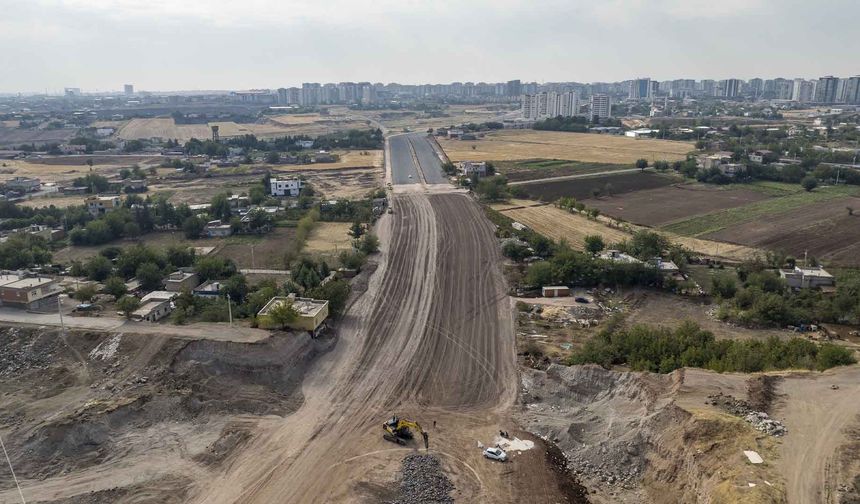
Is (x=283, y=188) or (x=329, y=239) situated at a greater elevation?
(x=283, y=188)

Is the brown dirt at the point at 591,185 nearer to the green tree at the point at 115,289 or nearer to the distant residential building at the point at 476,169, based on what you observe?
the distant residential building at the point at 476,169

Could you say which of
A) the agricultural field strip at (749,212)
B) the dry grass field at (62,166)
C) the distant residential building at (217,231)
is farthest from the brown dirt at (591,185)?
the dry grass field at (62,166)

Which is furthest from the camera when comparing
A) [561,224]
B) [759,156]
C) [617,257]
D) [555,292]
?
[759,156]

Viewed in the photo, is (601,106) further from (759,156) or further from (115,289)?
(115,289)

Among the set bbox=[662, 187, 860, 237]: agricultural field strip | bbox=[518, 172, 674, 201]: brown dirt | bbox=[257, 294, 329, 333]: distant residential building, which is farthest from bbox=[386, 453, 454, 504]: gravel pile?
bbox=[518, 172, 674, 201]: brown dirt

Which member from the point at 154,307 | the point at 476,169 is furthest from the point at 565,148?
the point at 154,307

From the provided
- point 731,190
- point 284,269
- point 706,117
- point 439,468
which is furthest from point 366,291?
point 706,117

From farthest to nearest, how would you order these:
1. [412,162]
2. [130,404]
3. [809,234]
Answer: [412,162] < [809,234] < [130,404]
